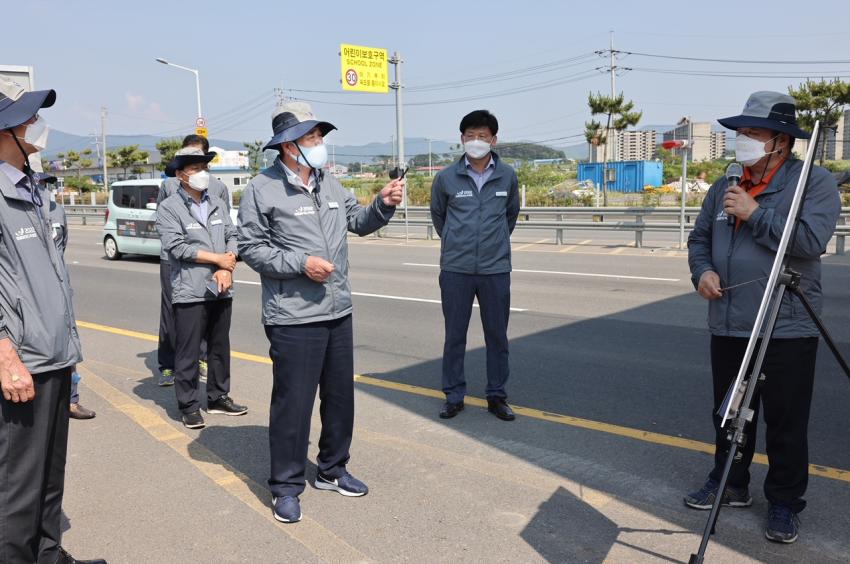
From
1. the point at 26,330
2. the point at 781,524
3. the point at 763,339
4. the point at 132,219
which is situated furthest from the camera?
the point at 132,219

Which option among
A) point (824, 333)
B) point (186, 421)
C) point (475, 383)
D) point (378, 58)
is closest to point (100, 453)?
point (186, 421)

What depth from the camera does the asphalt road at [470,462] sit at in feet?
11.8

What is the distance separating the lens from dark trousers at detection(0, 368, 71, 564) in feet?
9.62

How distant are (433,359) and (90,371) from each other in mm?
3199

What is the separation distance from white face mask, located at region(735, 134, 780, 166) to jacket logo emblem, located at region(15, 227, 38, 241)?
3122 millimetres

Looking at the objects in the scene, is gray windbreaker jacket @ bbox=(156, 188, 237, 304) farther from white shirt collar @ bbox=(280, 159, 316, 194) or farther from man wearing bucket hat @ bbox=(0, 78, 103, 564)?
man wearing bucket hat @ bbox=(0, 78, 103, 564)

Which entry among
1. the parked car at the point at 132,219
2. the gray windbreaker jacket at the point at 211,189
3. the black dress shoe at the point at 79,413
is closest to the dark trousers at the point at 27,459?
the black dress shoe at the point at 79,413

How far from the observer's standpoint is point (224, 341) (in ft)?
18.8

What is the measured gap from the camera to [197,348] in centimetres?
558

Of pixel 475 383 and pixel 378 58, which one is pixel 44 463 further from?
pixel 378 58

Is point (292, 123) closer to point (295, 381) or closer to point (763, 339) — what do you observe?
point (295, 381)

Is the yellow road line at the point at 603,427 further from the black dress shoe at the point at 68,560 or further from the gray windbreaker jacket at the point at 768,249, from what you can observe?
the black dress shoe at the point at 68,560

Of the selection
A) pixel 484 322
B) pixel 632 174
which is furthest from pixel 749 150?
pixel 632 174

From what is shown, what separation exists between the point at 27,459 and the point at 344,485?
1.70 metres
